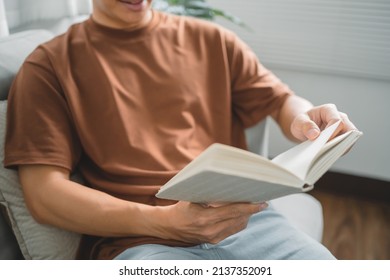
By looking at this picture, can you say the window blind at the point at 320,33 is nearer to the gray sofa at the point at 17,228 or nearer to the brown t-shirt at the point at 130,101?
the brown t-shirt at the point at 130,101

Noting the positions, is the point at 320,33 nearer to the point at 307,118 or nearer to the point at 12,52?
the point at 307,118

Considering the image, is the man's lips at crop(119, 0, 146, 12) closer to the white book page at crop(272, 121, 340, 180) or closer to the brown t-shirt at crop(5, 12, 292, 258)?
the brown t-shirt at crop(5, 12, 292, 258)

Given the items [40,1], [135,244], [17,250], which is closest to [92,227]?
[135,244]

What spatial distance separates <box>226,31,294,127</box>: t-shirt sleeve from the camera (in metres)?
1.15

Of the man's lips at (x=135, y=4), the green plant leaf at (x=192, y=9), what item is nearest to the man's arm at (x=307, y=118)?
the man's lips at (x=135, y=4)

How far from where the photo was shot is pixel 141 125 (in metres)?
0.98

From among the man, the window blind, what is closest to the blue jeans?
the man

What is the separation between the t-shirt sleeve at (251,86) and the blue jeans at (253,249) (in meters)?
0.37

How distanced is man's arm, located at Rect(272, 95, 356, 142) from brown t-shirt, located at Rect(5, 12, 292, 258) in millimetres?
43

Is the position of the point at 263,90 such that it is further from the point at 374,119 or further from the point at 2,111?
the point at 374,119

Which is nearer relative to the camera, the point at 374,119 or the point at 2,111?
the point at 2,111

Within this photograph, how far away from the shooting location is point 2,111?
35.4 inches
